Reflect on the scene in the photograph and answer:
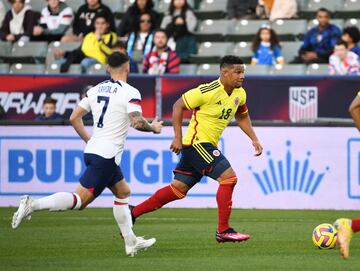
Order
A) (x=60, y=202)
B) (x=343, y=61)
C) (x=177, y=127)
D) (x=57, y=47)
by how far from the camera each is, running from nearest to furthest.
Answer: (x=60, y=202), (x=177, y=127), (x=343, y=61), (x=57, y=47)

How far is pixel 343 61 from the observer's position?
62.3 feet

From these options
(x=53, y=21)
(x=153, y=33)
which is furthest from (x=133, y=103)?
(x=53, y=21)

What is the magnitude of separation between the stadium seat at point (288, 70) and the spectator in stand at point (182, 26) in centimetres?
198

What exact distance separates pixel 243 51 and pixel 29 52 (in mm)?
4451

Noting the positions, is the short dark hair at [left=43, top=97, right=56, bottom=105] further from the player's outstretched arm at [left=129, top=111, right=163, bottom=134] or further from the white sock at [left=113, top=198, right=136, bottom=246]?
the player's outstretched arm at [left=129, top=111, right=163, bottom=134]

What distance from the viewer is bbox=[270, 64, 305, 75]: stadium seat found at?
1972 centimetres

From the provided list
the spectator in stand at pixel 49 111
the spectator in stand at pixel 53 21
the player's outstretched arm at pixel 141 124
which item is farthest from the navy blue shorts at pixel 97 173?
the spectator in stand at pixel 53 21

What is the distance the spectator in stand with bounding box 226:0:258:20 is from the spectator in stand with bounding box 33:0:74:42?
3.26 m

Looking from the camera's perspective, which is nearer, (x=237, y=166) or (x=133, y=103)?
(x=133, y=103)

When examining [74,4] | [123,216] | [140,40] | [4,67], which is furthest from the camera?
[74,4]

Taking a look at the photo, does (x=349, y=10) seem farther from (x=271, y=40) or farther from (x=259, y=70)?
(x=259, y=70)

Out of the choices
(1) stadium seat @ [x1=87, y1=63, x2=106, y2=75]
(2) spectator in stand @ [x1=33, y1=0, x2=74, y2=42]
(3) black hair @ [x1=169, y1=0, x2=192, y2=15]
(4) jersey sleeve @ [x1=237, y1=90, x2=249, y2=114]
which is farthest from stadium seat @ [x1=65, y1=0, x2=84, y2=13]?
(4) jersey sleeve @ [x1=237, y1=90, x2=249, y2=114]

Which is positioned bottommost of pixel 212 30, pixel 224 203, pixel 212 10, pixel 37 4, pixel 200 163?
pixel 224 203

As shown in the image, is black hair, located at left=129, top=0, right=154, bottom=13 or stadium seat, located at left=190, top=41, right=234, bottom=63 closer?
stadium seat, located at left=190, top=41, right=234, bottom=63
